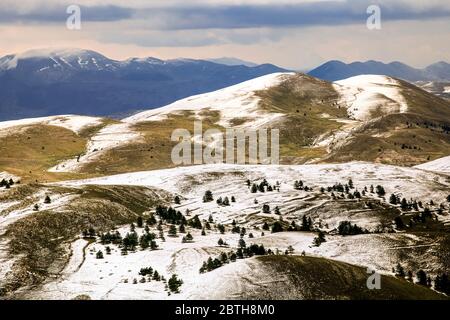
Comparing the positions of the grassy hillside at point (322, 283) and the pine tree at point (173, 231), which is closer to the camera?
the grassy hillside at point (322, 283)

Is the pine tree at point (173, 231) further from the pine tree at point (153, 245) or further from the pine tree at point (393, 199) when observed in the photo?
the pine tree at point (393, 199)

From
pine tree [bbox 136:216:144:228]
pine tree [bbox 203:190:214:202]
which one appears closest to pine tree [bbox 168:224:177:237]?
pine tree [bbox 136:216:144:228]

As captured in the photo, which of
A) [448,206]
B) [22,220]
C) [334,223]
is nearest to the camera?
[22,220]

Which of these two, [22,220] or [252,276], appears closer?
[252,276]

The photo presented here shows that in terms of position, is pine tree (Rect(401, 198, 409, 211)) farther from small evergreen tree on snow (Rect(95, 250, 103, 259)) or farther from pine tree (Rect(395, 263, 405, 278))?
small evergreen tree on snow (Rect(95, 250, 103, 259))

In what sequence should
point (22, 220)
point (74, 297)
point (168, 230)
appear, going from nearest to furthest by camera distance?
point (74, 297) → point (22, 220) → point (168, 230)

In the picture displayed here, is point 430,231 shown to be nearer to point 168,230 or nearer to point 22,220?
point 168,230

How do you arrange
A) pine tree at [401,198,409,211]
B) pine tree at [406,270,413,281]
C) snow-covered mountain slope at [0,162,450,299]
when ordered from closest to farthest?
snow-covered mountain slope at [0,162,450,299], pine tree at [406,270,413,281], pine tree at [401,198,409,211]

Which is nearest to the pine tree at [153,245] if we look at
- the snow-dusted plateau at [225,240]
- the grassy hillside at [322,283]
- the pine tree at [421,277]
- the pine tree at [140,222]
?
the snow-dusted plateau at [225,240]

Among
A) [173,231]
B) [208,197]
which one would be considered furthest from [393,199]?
[173,231]

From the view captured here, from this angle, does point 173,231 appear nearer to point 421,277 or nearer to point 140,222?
point 140,222

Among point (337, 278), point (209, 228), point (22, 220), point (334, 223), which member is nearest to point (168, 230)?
point (209, 228)
